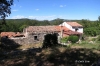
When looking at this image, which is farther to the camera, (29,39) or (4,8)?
(29,39)

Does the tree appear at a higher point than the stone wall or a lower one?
higher

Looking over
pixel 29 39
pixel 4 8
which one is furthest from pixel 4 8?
pixel 29 39

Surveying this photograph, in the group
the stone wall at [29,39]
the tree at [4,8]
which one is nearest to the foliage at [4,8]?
the tree at [4,8]

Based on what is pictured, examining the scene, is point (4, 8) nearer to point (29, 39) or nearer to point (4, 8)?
point (4, 8)

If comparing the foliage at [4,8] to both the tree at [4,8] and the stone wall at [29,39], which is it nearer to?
the tree at [4,8]

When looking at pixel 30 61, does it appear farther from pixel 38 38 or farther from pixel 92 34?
pixel 92 34

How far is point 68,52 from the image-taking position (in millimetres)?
9969

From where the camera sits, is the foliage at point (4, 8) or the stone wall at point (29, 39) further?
the stone wall at point (29, 39)

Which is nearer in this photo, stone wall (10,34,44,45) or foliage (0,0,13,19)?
foliage (0,0,13,19)

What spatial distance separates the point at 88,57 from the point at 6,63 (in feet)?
14.9

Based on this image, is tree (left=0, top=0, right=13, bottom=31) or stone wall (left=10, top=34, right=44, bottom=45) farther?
stone wall (left=10, top=34, right=44, bottom=45)

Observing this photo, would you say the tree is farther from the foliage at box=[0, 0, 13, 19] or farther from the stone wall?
the stone wall

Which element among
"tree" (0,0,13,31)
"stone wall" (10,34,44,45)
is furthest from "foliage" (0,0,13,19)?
"stone wall" (10,34,44,45)

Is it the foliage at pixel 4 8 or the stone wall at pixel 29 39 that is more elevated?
the foliage at pixel 4 8
